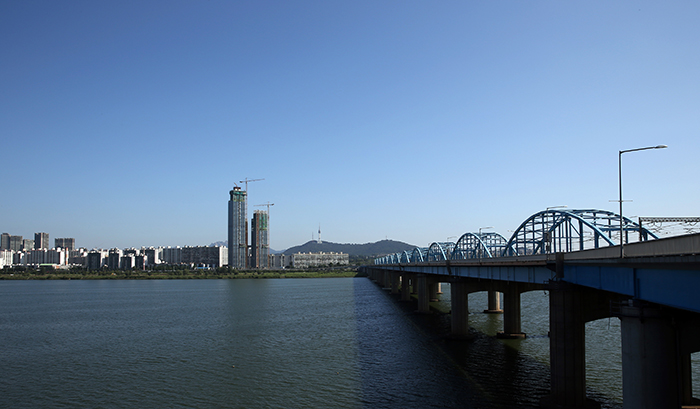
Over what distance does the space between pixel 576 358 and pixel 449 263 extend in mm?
29217

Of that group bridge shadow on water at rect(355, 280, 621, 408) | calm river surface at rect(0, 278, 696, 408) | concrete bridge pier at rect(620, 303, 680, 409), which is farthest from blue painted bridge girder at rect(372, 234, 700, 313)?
calm river surface at rect(0, 278, 696, 408)

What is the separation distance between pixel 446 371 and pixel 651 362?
18.0m

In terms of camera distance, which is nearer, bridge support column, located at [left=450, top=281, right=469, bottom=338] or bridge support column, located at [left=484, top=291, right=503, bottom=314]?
bridge support column, located at [left=450, top=281, right=469, bottom=338]

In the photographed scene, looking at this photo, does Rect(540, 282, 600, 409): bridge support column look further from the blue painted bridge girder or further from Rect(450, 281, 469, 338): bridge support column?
Rect(450, 281, 469, 338): bridge support column

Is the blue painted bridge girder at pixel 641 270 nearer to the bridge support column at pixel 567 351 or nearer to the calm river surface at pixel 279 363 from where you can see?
the bridge support column at pixel 567 351

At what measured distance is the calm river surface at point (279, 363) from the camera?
1102 inches

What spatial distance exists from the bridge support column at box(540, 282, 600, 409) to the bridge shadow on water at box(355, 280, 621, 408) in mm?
1325

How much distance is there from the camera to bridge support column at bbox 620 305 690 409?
16.9 m

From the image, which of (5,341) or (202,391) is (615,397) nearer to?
(202,391)

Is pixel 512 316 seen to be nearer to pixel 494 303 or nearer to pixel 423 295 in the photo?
pixel 494 303

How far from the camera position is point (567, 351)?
2464 centimetres

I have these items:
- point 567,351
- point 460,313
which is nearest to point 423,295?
point 460,313

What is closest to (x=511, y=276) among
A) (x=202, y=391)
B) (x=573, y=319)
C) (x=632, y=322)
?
(x=573, y=319)

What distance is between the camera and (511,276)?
117 feet
